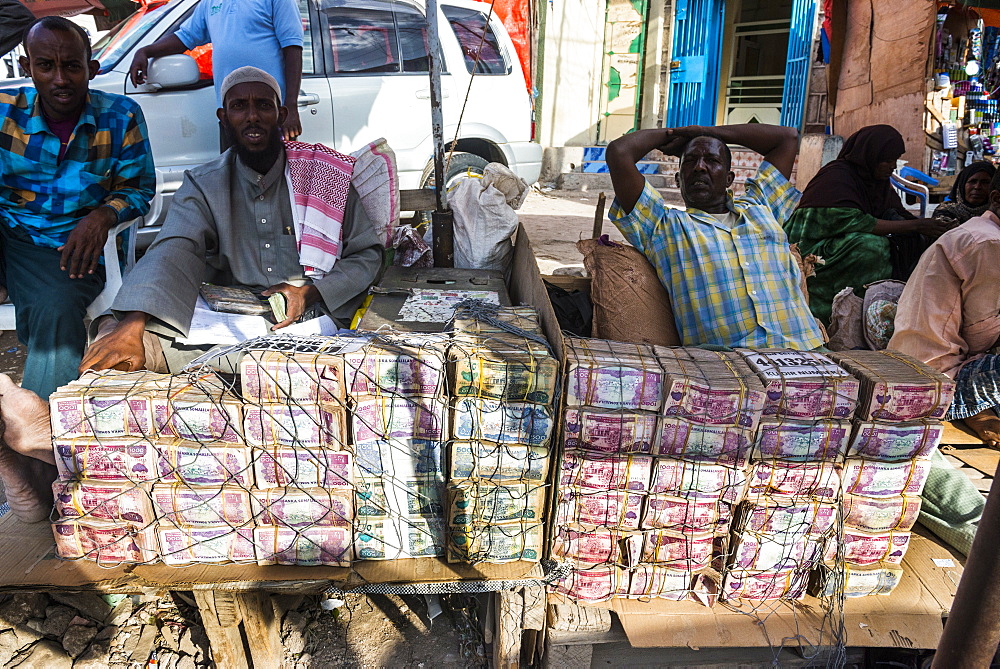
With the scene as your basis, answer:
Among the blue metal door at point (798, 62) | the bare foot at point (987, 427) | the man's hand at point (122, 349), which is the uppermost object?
the blue metal door at point (798, 62)

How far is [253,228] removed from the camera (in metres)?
2.97

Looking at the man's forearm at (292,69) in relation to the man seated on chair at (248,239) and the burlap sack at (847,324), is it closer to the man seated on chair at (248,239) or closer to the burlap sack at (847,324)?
the man seated on chair at (248,239)

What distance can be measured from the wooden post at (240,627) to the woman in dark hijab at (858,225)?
3.32 meters

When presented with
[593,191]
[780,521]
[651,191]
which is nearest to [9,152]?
[651,191]

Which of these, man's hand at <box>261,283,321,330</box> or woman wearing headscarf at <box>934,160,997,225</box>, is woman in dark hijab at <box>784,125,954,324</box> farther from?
man's hand at <box>261,283,321,330</box>

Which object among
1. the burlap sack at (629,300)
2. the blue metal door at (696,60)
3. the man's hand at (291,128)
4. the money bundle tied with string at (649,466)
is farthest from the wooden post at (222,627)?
the blue metal door at (696,60)

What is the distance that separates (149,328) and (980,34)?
9.82 metres

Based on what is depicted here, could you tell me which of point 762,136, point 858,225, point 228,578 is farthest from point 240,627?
point 858,225

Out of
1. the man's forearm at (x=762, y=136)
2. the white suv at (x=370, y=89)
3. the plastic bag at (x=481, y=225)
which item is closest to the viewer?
the man's forearm at (x=762, y=136)

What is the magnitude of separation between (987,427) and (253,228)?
3.38 metres

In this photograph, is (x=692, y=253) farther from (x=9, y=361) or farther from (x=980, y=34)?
(x=980, y=34)

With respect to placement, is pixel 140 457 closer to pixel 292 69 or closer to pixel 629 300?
pixel 629 300

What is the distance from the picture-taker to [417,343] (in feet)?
6.30

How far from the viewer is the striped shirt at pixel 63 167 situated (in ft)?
9.46
